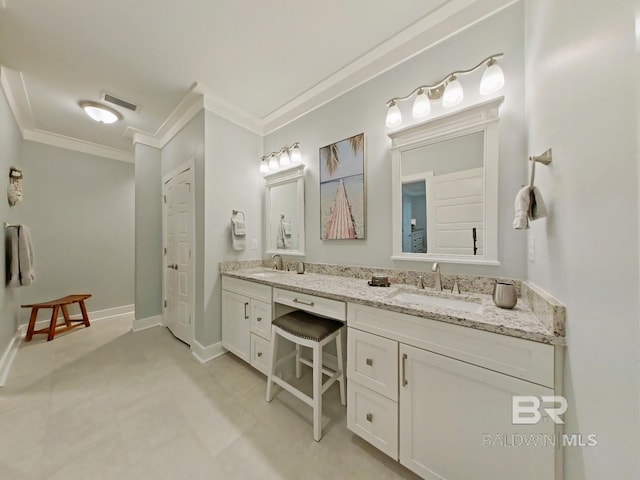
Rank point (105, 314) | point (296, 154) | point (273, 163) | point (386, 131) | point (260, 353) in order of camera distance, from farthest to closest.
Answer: point (105, 314) < point (273, 163) < point (296, 154) < point (260, 353) < point (386, 131)

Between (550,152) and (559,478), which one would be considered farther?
(550,152)

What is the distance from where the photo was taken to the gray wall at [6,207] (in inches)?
80.7

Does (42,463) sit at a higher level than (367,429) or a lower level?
lower

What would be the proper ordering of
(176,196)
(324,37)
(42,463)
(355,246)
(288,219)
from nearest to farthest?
1. (42,463)
2. (324,37)
3. (355,246)
4. (288,219)
5. (176,196)

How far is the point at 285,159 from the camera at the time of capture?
8.09 ft

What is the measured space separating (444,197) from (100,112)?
359cm

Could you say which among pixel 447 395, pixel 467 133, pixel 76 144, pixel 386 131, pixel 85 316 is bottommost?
pixel 85 316

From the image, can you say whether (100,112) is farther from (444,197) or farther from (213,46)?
(444,197)

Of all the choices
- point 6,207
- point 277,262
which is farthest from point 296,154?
point 6,207

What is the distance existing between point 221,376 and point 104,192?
3.61 m

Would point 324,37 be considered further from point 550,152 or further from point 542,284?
point 542,284

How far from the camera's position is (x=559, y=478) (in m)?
0.78

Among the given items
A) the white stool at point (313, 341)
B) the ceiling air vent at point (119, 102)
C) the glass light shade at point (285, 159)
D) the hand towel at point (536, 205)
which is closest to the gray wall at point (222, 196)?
the glass light shade at point (285, 159)

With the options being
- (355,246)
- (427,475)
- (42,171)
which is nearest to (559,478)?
(427,475)
